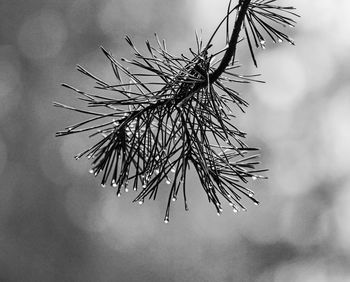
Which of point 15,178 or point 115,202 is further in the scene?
point 115,202

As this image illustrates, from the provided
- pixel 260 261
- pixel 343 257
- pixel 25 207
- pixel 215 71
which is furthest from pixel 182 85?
pixel 343 257

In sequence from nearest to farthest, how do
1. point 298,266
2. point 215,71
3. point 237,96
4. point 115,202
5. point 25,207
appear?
1. point 215,71
2. point 237,96
3. point 25,207
4. point 115,202
5. point 298,266

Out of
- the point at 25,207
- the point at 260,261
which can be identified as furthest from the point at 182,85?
the point at 260,261

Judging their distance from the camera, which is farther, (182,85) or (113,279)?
(113,279)

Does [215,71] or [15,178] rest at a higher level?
[15,178]

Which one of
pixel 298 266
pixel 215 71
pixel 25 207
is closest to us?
pixel 215 71

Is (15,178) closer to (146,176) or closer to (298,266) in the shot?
(298,266)

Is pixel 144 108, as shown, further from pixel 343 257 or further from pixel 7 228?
pixel 343 257

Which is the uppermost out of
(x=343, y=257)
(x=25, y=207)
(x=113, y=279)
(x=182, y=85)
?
(x=343, y=257)

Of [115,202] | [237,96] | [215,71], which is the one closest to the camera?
[215,71]
